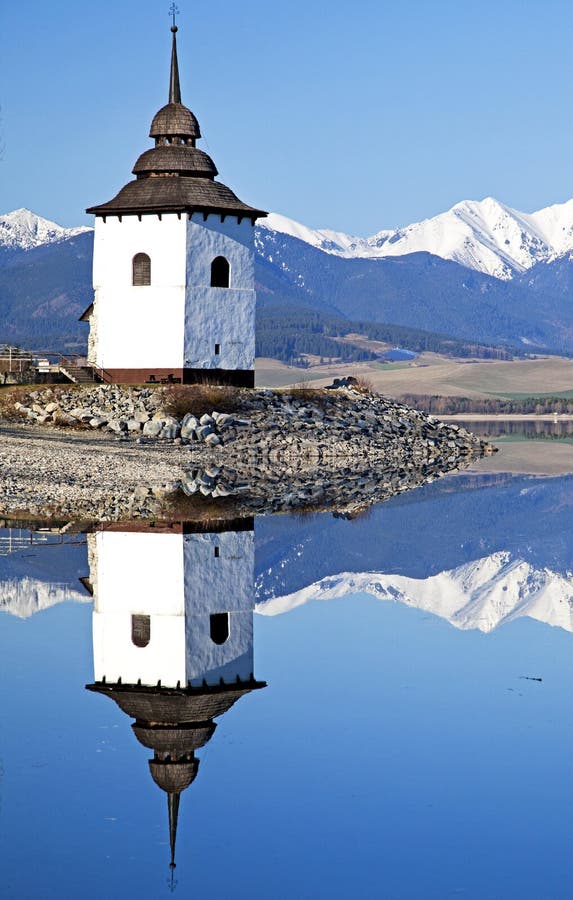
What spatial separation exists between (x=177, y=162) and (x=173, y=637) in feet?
121

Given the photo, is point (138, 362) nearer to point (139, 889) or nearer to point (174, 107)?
point (174, 107)

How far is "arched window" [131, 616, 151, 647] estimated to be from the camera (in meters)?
17.2

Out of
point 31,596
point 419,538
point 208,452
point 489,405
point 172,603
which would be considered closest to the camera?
point 172,603

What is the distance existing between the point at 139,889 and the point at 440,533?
77.0ft

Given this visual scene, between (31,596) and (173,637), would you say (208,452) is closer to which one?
(31,596)

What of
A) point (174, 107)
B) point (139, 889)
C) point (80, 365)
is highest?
point (174, 107)

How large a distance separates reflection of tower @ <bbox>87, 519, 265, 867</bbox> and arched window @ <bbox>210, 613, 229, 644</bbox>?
0.06ft

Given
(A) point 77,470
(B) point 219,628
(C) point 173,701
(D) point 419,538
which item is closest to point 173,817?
(C) point 173,701

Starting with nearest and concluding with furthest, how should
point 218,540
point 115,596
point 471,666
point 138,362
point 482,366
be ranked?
point 471,666 → point 115,596 → point 218,540 → point 138,362 → point 482,366

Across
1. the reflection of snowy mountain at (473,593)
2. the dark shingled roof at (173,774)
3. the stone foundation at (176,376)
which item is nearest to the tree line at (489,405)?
the stone foundation at (176,376)

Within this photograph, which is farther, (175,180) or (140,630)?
(175,180)

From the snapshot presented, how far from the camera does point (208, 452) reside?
4588cm

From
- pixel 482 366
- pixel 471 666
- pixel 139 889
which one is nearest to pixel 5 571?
pixel 471 666

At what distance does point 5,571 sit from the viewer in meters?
23.3
